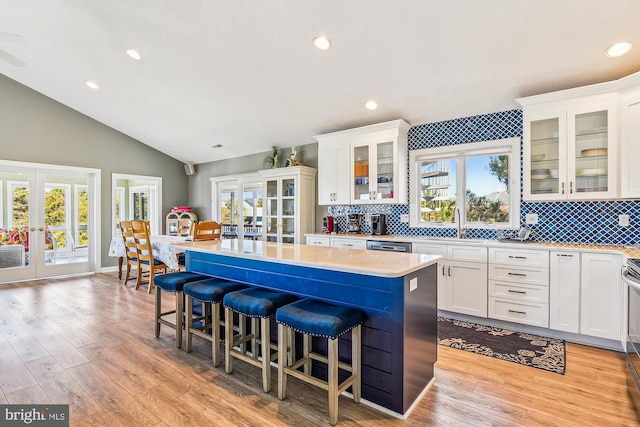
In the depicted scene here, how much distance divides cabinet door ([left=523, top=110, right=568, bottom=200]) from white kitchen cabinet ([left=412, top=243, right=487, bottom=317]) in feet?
2.76

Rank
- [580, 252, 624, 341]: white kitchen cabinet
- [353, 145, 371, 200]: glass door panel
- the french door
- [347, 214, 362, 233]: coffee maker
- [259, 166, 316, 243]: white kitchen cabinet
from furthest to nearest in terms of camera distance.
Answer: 1. the french door
2. [259, 166, 316, 243]: white kitchen cabinet
3. [347, 214, 362, 233]: coffee maker
4. [353, 145, 371, 200]: glass door panel
5. [580, 252, 624, 341]: white kitchen cabinet

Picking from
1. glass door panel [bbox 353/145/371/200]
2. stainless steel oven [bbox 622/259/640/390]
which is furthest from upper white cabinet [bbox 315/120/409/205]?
stainless steel oven [bbox 622/259/640/390]

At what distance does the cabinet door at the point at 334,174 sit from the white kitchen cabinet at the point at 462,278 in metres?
1.43

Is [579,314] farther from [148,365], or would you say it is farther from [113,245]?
[113,245]

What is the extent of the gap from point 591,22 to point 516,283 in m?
2.31

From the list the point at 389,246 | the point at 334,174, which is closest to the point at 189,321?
the point at 389,246

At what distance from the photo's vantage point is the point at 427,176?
430cm

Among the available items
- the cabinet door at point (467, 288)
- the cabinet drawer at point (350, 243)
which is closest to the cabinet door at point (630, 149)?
the cabinet door at point (467, 288)

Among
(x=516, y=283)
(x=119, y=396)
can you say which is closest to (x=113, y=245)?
(x=119, y=396)

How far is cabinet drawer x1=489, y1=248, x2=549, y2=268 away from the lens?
10.0 feet

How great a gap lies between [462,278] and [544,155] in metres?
1.54

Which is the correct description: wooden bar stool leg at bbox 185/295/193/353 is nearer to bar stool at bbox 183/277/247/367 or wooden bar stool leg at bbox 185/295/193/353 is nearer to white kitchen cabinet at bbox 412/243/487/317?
bar stool at bbox 183/277/247/367

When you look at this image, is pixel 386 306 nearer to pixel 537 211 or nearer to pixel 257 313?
pixel 257 313

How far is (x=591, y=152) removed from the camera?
9.94 feet
